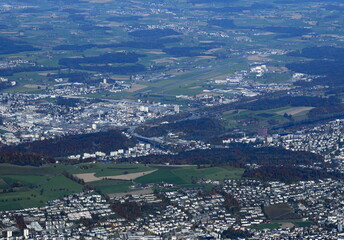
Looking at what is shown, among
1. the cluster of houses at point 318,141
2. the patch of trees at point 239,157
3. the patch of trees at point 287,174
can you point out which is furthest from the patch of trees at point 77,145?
the patch of trees at point 287,174

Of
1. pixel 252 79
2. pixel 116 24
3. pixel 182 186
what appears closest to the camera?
pixel 182 186

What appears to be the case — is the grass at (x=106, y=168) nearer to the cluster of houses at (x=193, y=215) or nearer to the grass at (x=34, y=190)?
the grass at (x=34, y=190)

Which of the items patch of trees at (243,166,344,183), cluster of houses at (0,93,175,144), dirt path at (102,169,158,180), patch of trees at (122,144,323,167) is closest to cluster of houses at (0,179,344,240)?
patch of trees at (243,166,344,183)

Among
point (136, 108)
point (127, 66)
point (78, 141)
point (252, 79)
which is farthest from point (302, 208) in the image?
point (127, 66)

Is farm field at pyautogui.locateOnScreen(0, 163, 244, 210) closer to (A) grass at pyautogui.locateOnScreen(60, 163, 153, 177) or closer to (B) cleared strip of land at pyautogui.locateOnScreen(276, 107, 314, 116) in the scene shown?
(A) grass at pyautogui.locateOnScreen(60, 163, 153, 177)

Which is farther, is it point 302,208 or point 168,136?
point 168,136

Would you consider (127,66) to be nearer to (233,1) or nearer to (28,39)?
(28,39)
